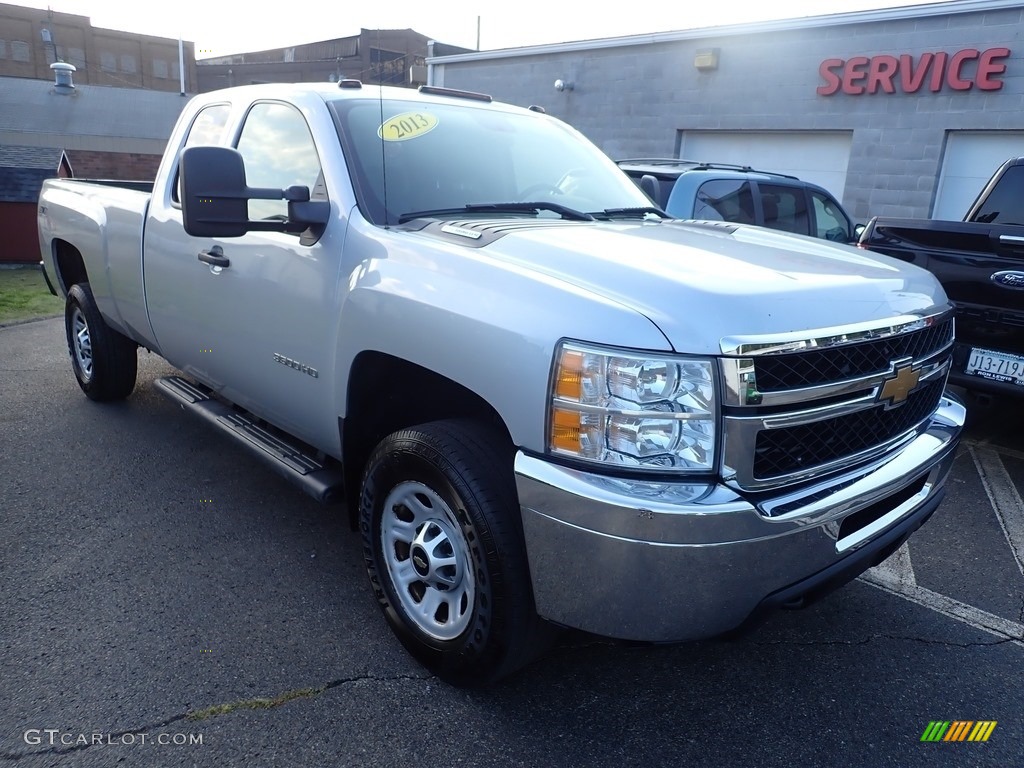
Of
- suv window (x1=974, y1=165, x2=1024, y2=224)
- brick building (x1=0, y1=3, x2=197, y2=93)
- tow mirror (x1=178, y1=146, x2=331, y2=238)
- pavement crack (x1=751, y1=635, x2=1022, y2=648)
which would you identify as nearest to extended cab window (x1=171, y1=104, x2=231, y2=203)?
tow mirror (x1=178, y1=146, x2=331, y2=238)

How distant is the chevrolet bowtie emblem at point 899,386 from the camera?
2475 mm

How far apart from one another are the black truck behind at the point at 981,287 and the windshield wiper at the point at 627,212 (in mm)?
1879

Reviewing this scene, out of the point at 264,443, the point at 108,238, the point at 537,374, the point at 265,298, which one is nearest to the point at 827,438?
the point at 537,374

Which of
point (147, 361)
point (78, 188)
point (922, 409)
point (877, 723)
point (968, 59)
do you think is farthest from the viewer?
point (968, 59)

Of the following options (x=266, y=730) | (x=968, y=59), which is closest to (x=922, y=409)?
(x=266, y=730)

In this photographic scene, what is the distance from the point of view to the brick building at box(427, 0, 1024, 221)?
459 inches

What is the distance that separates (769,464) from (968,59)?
1212 cm

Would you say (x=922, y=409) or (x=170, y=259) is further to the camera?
(x=170, y=259)

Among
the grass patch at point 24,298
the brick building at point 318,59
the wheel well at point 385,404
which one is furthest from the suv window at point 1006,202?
the brick building at point 318,59

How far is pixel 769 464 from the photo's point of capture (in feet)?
7.23

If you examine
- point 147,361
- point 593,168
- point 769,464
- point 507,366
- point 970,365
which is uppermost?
point 593,168

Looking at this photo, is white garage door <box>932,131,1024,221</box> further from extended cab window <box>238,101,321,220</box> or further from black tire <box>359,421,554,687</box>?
black tire <box>359,421,554,687</box>

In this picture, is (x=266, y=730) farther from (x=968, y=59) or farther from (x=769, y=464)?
(x=968, y=59)

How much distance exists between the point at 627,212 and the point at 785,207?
13.2 ft
